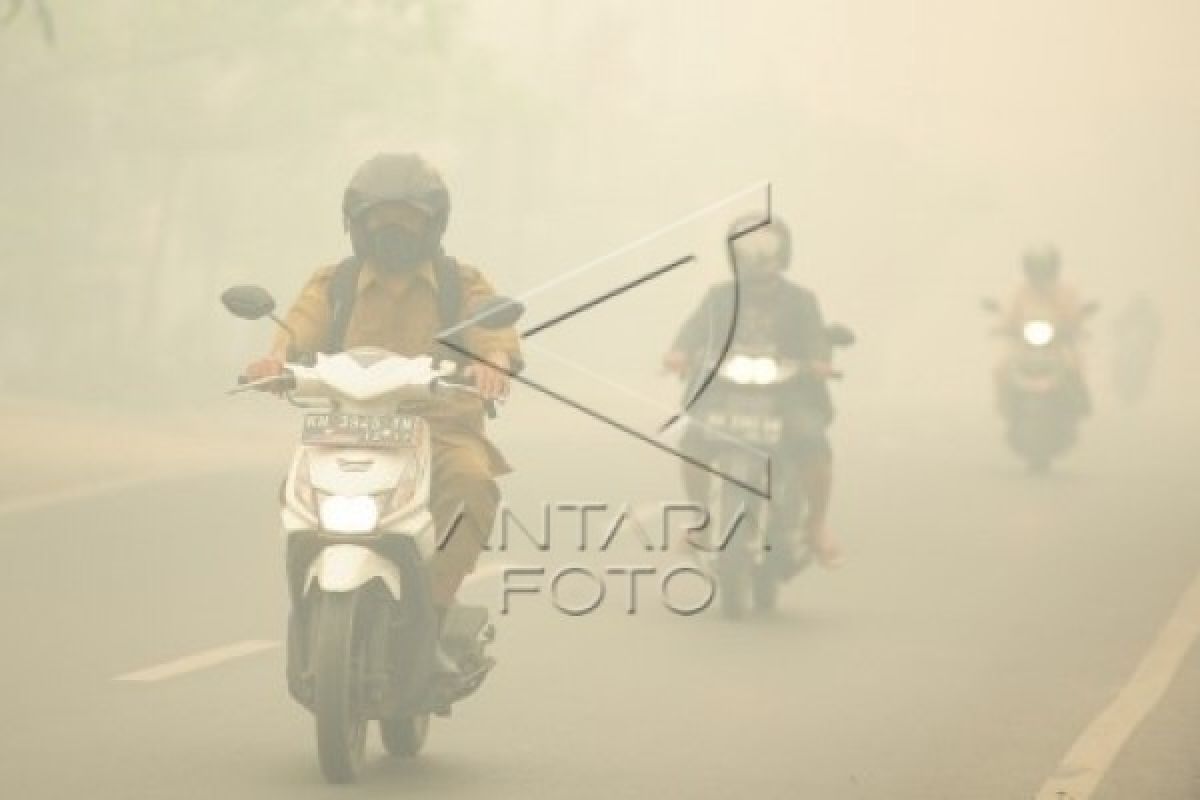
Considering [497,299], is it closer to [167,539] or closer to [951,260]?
[167,539]

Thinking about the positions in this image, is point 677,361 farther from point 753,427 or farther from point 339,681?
point 339,681

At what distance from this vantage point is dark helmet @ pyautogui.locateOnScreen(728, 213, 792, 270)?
52.2ft

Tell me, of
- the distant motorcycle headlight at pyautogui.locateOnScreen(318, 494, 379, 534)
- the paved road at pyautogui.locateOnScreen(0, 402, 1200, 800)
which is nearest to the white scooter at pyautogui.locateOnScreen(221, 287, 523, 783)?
A: the distant motorcycle headlight at pyautogui.locateOnScreen(318, 494, 379, 534)

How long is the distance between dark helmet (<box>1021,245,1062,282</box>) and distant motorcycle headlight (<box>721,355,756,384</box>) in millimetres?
13306

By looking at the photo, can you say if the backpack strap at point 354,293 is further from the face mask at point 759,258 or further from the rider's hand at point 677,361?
the rider's hand at point 677,361

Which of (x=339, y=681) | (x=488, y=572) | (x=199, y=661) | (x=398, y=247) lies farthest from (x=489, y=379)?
(x=488, y=572)

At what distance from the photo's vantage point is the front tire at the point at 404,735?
428 inches

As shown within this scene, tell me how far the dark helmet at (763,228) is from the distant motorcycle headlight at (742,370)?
0.48 m

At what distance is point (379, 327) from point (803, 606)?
→ 20.3ft

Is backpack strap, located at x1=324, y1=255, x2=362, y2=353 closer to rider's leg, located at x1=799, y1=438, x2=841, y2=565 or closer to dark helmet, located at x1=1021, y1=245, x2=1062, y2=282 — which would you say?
rider's leg, located at x1=799, y1=438, x2=841, y2=565

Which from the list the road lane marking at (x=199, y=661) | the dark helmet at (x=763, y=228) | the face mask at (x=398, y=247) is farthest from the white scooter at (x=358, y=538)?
the dark helmet at (x=763, y=228)

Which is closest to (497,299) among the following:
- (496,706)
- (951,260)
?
(496,706)

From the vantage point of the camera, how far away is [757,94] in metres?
101

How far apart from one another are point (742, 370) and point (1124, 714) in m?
3.98
